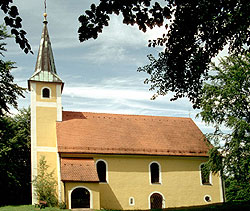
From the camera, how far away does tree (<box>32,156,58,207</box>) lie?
24.1 m

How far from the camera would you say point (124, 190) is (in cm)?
2588

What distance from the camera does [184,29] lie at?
8.96m

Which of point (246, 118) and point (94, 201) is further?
point (246, 118)

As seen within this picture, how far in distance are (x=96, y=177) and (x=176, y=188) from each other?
688 centimetres

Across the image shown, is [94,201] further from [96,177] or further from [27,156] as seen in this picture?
[27,156]

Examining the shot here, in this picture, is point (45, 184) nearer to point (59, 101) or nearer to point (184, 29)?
point (59, 101)

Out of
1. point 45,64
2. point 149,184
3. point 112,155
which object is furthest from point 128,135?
point 45,64

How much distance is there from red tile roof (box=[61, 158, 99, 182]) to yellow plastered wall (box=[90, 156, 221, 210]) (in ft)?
5.40

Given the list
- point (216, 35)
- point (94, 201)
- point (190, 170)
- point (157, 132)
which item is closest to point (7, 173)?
point (94, 201)

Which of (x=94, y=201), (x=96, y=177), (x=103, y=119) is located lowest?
(x=94, y=201)

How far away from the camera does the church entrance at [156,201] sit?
26.5 meters

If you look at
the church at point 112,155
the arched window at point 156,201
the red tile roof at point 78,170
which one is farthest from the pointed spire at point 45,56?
the arched window at point 156,201

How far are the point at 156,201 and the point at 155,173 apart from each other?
2.04m

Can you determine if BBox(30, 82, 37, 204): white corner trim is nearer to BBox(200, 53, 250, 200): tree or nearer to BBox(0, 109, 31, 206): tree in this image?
BBox(0, 109, 31, 206): tree
